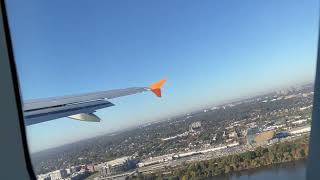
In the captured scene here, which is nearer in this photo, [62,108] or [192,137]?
[62,108]

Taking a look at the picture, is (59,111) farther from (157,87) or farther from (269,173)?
(269,173)

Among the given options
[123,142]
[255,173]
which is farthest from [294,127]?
[123,142]

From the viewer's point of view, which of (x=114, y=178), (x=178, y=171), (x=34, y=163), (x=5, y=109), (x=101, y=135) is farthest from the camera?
(x=114, y=178)

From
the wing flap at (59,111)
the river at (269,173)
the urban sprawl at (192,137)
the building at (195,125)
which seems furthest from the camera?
the building at (195,125)

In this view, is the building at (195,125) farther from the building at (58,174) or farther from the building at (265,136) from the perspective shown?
the building at (58,174)

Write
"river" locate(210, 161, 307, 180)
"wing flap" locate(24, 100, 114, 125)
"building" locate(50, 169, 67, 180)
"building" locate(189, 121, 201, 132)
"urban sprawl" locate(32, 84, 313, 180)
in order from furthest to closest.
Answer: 1. "building" locate(189, 121, 201, 132)
2. "urban sprawl" locate(32, 84, 313, 180)
3. "river" locate(210, 161, 307, 180)
4. "building" locate(50, 169, 67, 180)
5. "wing flap" locate(24, 100, 114, 125)

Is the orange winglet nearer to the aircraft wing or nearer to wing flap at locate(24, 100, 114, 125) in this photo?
the aircraft wing

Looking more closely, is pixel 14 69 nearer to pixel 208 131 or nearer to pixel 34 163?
pixel 34 163

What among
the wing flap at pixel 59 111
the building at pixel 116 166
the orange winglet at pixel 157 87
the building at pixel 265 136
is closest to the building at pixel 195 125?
the building at pixel 265 136

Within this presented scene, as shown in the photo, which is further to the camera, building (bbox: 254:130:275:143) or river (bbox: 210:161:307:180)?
building (bbox: 254:130:275:143)

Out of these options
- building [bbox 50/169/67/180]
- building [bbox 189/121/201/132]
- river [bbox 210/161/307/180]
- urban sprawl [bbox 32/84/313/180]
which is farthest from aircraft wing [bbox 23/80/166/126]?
building [bbox 189/121/201/132]

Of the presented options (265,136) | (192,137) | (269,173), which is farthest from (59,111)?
(192,137)
